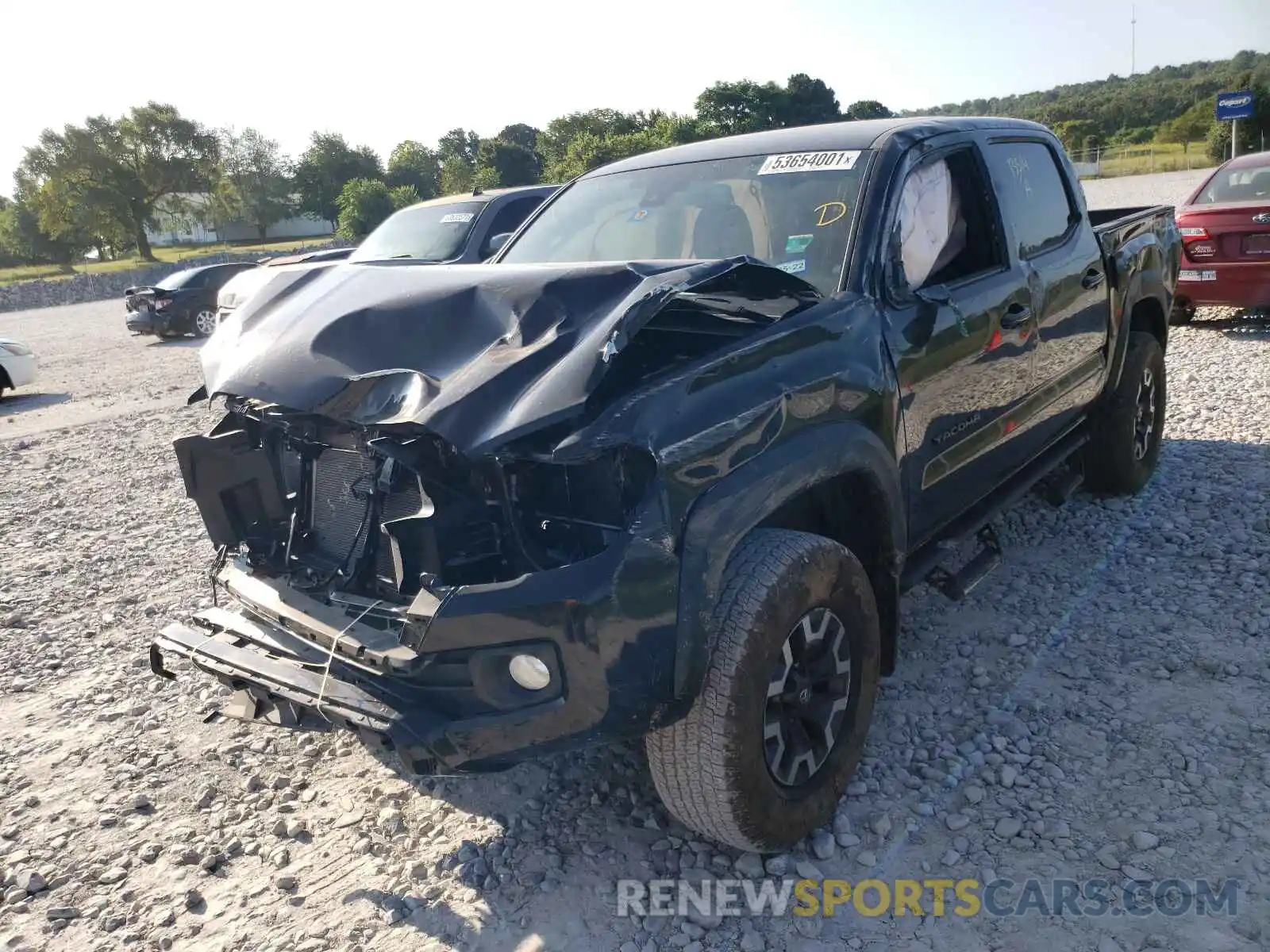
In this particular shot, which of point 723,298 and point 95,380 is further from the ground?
point 723,298

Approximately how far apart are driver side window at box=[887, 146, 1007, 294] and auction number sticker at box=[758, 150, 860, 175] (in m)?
0.23

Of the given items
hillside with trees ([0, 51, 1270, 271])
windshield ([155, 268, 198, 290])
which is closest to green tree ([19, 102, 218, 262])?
hillside with trees ([0, 51, 1270, 271])

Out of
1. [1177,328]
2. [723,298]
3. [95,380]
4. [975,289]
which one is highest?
[723,298]

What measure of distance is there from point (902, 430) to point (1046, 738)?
1.17 meters

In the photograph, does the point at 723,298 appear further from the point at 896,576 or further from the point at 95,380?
the point at 95,380

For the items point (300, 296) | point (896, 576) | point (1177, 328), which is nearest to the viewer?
point (896, 576)

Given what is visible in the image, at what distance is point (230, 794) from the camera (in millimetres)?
3258

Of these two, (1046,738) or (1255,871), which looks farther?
(1046,738)

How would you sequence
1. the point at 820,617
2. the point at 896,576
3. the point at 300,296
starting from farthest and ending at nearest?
the point at 300,296, the point at 896,576, the point at 820,617

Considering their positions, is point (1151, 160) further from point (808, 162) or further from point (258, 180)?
point (258, 180)

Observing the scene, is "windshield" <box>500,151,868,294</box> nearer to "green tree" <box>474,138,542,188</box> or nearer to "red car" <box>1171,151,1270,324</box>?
"red car" <box>1171,151,1270,324</box>

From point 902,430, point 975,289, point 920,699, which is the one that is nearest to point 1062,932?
point 920,699

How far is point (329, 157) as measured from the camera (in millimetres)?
81625

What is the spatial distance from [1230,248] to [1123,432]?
4883 mm
